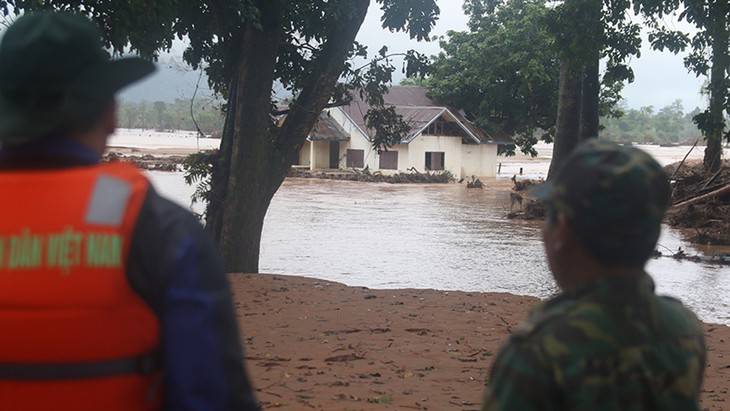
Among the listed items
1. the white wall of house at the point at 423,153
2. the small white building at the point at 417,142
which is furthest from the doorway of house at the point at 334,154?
the white wall of house at the point at 423,153

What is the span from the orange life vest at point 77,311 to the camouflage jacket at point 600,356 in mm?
716

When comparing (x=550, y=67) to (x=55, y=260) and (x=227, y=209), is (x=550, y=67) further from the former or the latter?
(x=55, y=260)

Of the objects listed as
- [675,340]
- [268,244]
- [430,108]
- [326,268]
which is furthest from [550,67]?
[675,340]

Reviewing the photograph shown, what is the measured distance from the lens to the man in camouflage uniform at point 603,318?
1802mm

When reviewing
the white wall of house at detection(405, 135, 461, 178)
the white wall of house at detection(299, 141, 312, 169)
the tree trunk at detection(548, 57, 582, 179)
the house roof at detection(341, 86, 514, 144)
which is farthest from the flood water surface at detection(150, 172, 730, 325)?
the white wall of house at detection(299, 141, 312, 169)

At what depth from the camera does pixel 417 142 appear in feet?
154

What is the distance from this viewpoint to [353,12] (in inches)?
520

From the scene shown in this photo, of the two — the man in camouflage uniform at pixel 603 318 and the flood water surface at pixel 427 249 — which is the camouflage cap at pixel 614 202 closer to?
the man in camouflage uniform at pixel 603 318

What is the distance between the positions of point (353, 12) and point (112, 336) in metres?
→ 11.8

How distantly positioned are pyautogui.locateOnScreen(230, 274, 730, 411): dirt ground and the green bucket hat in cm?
426

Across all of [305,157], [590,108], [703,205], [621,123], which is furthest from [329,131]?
[621,123]

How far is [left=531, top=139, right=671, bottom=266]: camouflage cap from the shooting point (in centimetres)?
187

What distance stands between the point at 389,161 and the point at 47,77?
46.4 m

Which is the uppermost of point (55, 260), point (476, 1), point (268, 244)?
point (476, 1)
